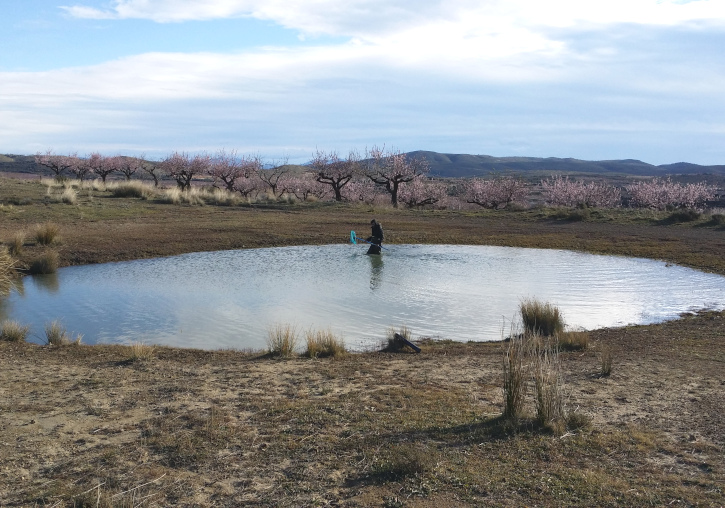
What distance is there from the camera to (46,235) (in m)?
22.5

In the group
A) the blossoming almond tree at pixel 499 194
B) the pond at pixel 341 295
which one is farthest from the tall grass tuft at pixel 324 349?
the blossoming almond tree at pixel 499 194

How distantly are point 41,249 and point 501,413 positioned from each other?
1908 centimetres

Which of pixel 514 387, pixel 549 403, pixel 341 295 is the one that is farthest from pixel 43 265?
pixel 549 403

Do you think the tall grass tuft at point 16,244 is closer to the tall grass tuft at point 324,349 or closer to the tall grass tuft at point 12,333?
the tall grass tuft at point 12,333

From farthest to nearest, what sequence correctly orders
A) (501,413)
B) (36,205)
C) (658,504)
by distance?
1. (36,205)
2. (501,413)
3. (658,504)

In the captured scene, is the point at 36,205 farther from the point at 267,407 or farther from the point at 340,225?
the point at 267,407

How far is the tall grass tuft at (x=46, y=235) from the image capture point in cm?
2245

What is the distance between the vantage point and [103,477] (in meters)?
5.59

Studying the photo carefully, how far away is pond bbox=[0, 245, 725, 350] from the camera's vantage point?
13.2 meters

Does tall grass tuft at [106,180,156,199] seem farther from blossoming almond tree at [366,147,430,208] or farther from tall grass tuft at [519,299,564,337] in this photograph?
tall grass tuft at [519,299,564,337]

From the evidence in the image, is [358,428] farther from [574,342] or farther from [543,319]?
[543,319]

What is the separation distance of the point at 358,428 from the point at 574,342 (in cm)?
557

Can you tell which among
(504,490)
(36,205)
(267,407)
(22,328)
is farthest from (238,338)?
(36,205)

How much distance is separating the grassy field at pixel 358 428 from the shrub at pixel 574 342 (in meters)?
0.21
